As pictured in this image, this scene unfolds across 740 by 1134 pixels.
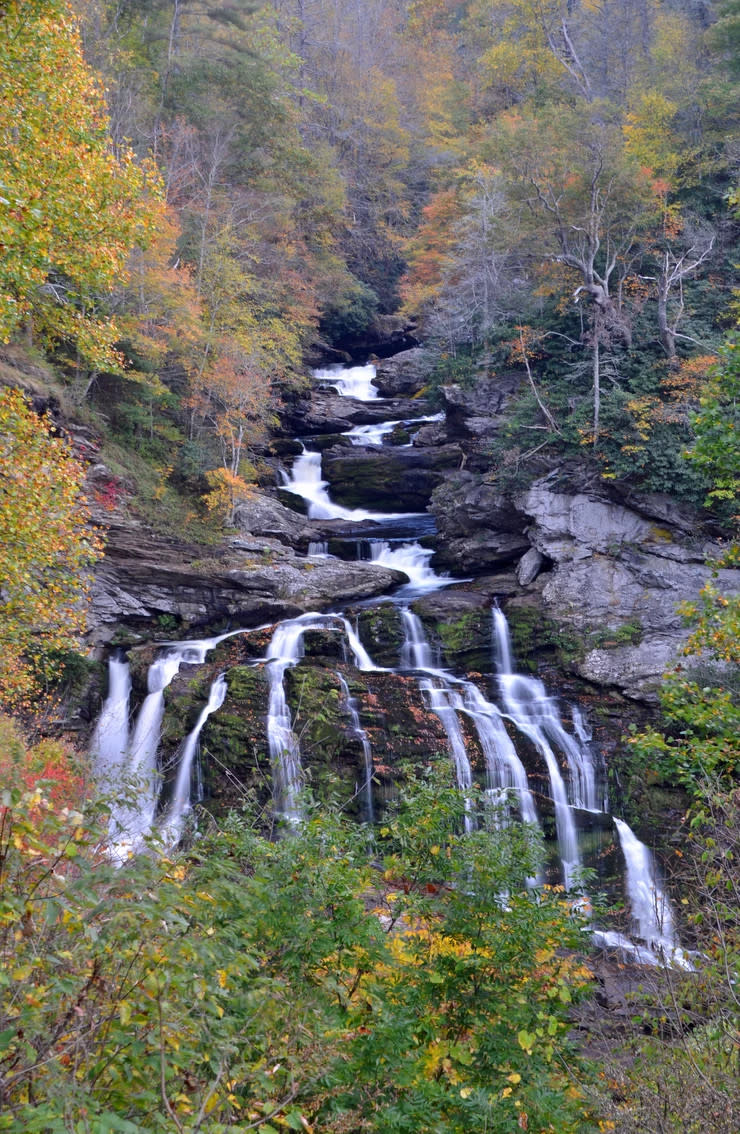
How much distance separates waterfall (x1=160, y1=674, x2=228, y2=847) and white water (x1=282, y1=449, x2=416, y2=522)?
9486 millimetres

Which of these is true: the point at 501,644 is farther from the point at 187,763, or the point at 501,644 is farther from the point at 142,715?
the point at 142,715

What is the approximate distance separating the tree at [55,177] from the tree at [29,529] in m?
1.41

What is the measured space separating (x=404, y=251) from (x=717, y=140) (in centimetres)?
1435

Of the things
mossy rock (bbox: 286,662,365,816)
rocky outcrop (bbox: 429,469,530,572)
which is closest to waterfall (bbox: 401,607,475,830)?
mossy rock (bbox: 286,662,365,816)

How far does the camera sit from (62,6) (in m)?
8.52

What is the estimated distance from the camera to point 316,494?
77.3 ft

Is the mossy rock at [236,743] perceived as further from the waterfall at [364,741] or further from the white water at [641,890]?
the white water at [641,890]

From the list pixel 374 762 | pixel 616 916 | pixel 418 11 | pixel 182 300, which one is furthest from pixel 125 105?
pixel 418 11

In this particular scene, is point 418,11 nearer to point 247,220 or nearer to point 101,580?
point 247,220

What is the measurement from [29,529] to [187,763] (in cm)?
596

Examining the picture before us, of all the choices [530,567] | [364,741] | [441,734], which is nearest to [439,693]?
[441,734]

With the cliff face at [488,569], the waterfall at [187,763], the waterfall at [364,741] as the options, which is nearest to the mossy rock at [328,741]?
the waterfall at [364,741]

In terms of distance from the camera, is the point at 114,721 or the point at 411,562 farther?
the point at 411,562

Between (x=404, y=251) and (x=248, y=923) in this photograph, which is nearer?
(x=248, y=923)
